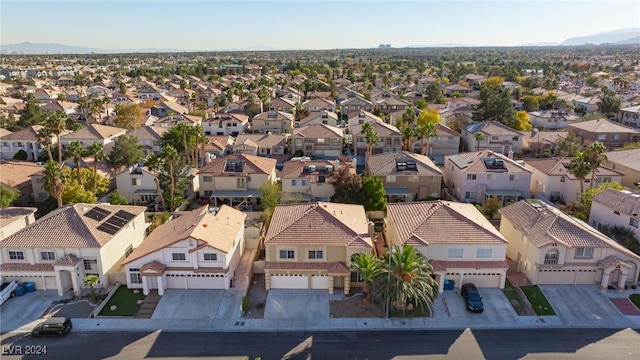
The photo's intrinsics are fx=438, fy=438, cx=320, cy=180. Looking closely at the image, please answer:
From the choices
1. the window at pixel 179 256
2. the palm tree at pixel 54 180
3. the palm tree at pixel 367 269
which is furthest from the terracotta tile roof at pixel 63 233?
the palm tree at pixel 367 269

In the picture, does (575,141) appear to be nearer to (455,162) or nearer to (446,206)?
Answer: (455,162)

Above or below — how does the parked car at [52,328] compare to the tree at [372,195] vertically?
below

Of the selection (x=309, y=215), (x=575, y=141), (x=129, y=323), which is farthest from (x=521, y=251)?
(x=575, y=141)

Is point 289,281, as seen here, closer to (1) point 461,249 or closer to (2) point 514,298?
(1) point 461,249

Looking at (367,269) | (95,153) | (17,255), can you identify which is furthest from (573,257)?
(95,153)

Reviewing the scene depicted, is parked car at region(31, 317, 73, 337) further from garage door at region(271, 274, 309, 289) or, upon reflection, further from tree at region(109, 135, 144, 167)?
tree at region(109, 135, 144, 167)

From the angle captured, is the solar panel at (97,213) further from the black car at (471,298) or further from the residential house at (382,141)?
the residential house at (382,141)

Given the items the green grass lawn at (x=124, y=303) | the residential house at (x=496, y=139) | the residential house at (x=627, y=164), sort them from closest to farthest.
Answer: the green grass lawn at (x=124, y=303) → the residential house at (x=627, y=164) → the residential house at (x=496, y=139)
